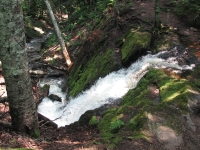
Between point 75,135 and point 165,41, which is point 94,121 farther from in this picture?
point 165,41

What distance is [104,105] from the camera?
8.96 metres

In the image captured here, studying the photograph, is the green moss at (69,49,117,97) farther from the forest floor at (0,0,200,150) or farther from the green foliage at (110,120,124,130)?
the green foliage at (110,120,124,130)

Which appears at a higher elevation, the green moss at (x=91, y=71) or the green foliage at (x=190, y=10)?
the green foliage at (x=190, y=10)

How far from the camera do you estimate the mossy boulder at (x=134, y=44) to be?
11.1m

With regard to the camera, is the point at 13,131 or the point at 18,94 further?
the point at 13,131

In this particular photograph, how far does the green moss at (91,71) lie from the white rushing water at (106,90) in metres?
0.38

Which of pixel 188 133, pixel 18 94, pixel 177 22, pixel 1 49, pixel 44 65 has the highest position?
pixel 1 49

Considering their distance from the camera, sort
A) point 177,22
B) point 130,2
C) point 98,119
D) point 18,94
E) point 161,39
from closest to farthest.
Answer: point 18,94 → point 98,119 → point 161,39 → point 177,22 → point 130,2

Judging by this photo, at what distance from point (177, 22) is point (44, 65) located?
9.05m

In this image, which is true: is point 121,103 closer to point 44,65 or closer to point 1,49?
point 1,49

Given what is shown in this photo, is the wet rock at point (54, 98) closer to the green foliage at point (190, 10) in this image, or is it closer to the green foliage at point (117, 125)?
the green foliage at point (117, 125)

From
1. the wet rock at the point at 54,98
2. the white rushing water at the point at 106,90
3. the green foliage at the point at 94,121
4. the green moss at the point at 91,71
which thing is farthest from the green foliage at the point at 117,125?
the wet rock at the point at 54,98

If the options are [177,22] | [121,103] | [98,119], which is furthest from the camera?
[177,22]

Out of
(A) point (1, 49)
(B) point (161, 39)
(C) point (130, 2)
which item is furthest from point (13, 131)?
(C) point (130, 2)
